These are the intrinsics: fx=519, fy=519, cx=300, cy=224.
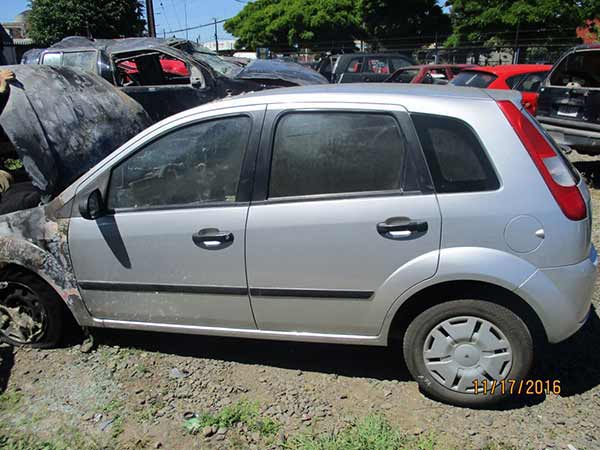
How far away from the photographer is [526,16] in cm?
2356

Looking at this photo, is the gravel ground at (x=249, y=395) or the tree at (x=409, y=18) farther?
the tree at (x=409, y=18)

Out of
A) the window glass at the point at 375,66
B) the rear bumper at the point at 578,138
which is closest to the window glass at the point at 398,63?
the window glass at the point at 375,66

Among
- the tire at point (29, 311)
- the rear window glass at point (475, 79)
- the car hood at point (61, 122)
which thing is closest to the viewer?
the tire at point (29, 311)

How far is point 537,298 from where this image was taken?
2535 mm

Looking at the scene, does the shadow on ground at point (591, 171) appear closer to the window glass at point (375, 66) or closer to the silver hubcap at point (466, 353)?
the silver hubcap at point (466, 353)

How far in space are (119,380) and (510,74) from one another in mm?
7760

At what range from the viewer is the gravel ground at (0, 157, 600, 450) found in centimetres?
269

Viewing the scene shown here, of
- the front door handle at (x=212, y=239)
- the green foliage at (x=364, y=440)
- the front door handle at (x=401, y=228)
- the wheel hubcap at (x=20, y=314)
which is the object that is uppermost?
the front door handle at (x=401, y=228)

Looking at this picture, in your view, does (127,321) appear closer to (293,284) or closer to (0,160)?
(293,284)

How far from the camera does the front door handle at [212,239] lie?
110 inches

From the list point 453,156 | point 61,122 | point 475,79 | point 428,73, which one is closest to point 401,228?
point 453,156

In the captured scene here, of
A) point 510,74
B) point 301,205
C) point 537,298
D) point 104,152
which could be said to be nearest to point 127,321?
point 301,205

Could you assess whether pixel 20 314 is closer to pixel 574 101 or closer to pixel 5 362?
pixel 5 362

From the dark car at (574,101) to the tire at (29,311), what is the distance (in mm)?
6306
